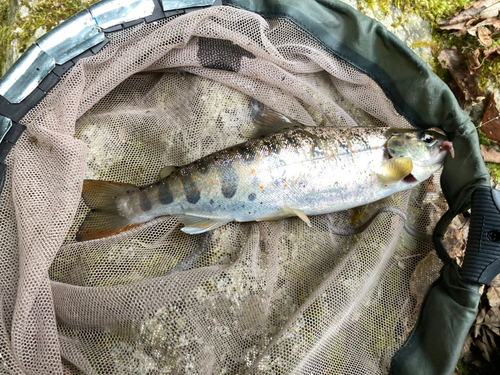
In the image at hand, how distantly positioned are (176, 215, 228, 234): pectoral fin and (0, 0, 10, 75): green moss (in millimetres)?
1521

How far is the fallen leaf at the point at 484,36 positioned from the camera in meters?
2.52

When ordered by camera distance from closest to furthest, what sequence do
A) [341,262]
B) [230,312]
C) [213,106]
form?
[230,312]
[341,262]
[213,106]

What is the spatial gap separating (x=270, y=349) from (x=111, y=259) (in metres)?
0.91

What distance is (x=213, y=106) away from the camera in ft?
7.14

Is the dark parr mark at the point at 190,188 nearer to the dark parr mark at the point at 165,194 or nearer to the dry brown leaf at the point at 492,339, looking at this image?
the dark parr mark at the point at 165,194

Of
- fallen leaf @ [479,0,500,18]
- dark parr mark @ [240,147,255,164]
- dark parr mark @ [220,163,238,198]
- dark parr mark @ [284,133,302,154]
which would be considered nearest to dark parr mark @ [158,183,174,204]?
dark parr mark @ [220,163,238,198]

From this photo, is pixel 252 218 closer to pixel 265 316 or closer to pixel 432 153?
pixel 265 316

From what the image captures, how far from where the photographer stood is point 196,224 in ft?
6.33

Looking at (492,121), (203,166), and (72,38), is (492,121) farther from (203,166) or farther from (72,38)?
(72,38)

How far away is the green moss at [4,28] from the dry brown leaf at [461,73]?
288 cm

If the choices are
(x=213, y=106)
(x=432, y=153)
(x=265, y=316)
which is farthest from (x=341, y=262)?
(x=213, y=106)

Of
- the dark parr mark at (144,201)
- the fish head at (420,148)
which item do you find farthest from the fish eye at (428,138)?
the dark parr mark at (144,201)

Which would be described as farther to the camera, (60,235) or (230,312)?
(230,312)

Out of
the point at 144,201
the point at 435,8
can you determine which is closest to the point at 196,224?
the point at 144,201
